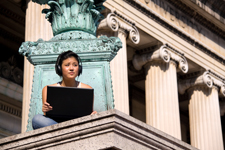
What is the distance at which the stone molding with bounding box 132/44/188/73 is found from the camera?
32344mm

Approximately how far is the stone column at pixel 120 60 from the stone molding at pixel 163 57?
2.00 metres

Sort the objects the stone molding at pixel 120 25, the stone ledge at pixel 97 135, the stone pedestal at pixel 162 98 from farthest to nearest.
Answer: the stone pedestal at pixel 162 98 → the stone molding at pixel 120 25 → the stone ledge at pixel 97 135

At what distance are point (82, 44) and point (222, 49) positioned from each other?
1155 inches

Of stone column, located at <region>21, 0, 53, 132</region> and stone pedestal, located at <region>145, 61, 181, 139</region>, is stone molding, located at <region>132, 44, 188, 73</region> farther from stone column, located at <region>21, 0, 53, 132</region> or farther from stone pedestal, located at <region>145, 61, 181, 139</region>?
stone column, located at <region>21, 0, 53, 132</region>

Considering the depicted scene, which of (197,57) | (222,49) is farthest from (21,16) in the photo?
(222,49)

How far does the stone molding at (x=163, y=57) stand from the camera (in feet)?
106

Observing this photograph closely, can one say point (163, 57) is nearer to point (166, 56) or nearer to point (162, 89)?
point (166, 56)

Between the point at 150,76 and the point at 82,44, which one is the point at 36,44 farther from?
the point at 150,76

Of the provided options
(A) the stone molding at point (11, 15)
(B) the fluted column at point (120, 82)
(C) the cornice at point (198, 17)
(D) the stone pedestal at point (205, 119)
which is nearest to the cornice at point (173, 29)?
(C) the cornice at point (198, 17)

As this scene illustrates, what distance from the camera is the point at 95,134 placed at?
7.67m

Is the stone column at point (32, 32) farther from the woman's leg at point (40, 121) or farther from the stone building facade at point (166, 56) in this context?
the woman's leg at point (40, 121)

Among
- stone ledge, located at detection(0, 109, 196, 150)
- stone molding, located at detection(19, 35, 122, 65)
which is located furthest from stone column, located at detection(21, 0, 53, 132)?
stone ledge, located at detection(0, 109, 196, 150)

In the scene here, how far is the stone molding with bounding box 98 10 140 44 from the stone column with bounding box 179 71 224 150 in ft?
21.3

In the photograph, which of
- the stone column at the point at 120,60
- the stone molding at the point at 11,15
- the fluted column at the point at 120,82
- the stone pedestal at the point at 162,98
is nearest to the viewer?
the fluted column at the point at 120,82
